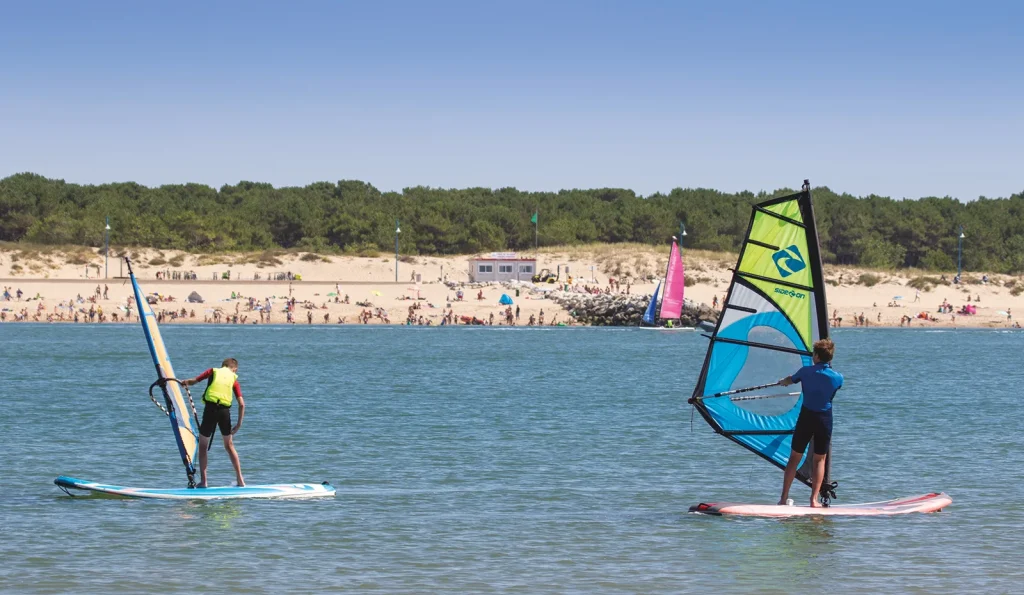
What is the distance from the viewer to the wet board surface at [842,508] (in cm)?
1389

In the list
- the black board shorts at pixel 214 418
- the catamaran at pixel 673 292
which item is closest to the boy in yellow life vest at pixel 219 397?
the black board shorts at pixel 214 418

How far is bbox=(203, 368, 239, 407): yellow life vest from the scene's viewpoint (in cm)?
1390

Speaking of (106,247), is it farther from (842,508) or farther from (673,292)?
(842,508)

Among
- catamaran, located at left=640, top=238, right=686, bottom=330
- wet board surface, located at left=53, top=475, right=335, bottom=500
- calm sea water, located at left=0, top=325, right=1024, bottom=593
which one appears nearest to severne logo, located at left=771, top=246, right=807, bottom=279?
calm sea water, located at left=0, top=325, right=1024, bottom=593

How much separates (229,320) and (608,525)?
200ft

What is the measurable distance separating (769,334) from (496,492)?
478cm

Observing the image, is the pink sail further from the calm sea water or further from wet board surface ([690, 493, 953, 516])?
wet board surface ([690, 493, 953, 516])

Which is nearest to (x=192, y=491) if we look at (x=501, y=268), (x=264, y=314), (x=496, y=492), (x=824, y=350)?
(x=496, y=492)

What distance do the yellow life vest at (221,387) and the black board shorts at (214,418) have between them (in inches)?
2.4

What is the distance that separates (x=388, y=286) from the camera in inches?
3209

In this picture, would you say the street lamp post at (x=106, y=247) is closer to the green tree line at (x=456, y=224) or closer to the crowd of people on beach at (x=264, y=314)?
the green tree line at (x=456, y=224)

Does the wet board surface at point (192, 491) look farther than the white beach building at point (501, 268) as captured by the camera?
No

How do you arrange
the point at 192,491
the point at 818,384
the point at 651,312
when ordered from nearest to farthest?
the point at 818,384 → the point at 192,491 → the point at 651,312

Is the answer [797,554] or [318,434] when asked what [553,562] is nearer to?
[797,554]
